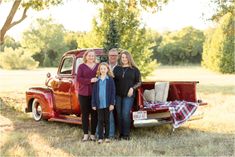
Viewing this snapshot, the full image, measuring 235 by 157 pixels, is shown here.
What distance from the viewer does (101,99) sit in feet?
30.3

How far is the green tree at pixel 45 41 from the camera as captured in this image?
243ft

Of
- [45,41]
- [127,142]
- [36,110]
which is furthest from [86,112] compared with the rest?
[45,41]

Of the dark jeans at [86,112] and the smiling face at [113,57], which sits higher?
the smiling face at [113,57]

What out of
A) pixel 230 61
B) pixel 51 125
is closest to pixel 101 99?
pixel 51 125

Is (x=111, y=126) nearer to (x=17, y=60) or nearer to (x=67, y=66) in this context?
(x=67, y=66)

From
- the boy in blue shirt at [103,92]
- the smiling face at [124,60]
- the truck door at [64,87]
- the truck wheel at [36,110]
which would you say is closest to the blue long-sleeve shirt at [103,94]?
the boy in blue shirt at [103,92]

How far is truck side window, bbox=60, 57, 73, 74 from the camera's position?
11253mm

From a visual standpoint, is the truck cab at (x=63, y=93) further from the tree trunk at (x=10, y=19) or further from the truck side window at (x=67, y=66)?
the tree trunk at (x=10, y=19)

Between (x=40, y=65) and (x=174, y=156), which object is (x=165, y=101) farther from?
(x=40, y=65)

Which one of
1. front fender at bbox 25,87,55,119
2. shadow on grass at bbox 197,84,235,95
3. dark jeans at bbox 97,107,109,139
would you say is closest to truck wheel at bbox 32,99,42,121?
front fender at bbox 25,87,55,119

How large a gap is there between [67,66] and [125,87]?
2.38 meters

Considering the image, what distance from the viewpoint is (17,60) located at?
2677 inches

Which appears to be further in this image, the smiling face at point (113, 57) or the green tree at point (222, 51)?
the green tree at point (222, 51)

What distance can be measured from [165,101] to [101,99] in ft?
6.33
